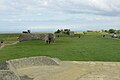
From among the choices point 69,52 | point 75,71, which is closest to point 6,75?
point 75,71

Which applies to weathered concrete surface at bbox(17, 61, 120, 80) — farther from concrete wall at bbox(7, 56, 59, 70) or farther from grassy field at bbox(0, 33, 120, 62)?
grassy field at bbox(0, 33, 120, 62)

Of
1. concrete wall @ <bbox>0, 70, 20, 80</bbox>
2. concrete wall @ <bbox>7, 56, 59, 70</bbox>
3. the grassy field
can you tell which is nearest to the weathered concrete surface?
concrete wall @ <bbox>7, 56, 59, 70</bbox>

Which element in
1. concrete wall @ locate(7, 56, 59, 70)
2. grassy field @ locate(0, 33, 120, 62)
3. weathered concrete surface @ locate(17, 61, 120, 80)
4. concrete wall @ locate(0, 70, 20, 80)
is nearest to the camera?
concrete wall @ locate(0, 70, 20, 80)

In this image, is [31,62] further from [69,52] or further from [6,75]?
[69,52]

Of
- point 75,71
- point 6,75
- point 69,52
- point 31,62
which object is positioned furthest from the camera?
point 69,52

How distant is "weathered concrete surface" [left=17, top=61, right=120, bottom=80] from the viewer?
16.8 metres

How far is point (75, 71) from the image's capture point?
18656 millimetres

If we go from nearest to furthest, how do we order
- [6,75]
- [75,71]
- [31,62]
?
[6,75] → [75,71] → [31,62]

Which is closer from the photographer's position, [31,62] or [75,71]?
[75,71]

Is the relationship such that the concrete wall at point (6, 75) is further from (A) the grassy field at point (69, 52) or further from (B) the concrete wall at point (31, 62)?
(A) the grassy field at point (69, 52)

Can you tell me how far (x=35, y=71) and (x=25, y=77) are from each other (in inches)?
82.1

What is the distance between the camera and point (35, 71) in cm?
1858

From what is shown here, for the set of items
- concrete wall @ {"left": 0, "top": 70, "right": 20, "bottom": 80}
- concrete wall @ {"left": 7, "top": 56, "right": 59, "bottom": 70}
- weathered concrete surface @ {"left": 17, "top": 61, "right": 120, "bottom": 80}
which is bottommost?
weathered concrete surface @ {"left": 17, "top": 61, "right": 120, "bottom": 80}

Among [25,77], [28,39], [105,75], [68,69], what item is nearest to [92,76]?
[105,75]
